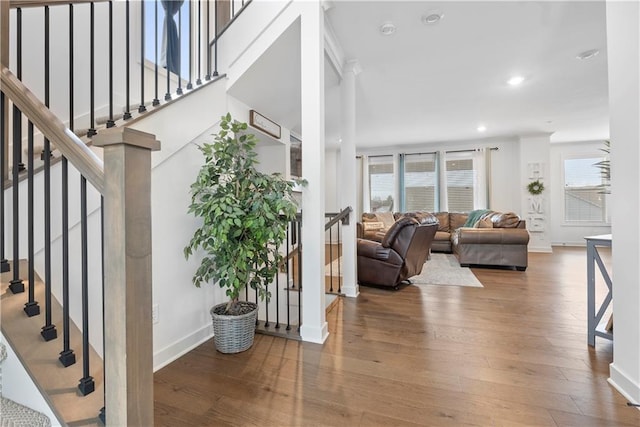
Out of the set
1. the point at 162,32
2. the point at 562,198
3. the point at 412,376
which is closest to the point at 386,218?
the point at 562,198

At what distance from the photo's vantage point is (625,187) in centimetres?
145

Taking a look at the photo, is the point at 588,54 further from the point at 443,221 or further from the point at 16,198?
the point at 16,198

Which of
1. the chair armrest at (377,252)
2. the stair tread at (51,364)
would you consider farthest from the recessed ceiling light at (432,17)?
the stair tread at (51,364)

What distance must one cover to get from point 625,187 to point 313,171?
1.73 m

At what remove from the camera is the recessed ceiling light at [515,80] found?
11.9 feet

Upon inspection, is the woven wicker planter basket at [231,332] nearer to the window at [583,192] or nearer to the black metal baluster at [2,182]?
the black metal baluster at [2,182]

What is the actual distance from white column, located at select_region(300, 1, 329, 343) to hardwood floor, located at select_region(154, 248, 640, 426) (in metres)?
0.23

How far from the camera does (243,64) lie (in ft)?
7.61

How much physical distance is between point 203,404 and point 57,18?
2.55 meters

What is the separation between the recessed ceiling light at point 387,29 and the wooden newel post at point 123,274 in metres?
2.54

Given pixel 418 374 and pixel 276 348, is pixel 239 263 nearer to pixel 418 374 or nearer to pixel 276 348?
pixel 276 348

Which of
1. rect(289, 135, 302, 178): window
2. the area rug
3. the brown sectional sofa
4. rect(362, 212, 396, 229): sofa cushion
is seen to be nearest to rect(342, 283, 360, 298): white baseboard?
the area rug

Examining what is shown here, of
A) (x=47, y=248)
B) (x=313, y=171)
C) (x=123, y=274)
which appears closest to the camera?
(x=123, y=274)

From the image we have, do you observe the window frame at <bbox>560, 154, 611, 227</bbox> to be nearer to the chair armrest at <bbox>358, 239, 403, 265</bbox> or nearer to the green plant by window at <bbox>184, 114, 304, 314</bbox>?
the chair armrest at <bbox>358, 239, 403, 265</bbox>
